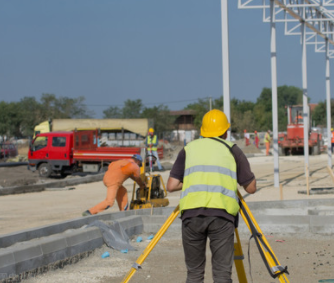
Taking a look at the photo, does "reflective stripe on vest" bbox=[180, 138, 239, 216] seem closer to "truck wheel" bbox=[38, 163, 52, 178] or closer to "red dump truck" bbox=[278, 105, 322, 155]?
"truck wheel" bbox=[38, 163, 52, 178]

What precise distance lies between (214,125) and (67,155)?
66.2 feet

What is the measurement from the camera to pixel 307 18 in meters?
21.0

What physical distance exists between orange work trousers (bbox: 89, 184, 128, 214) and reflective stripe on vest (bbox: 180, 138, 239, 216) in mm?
6430

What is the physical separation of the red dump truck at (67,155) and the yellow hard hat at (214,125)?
1954cm

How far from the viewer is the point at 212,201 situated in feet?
15.4

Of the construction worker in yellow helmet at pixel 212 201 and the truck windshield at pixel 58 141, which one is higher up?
the truck windshield at pixel 58 141

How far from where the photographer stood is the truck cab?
24.8 metres

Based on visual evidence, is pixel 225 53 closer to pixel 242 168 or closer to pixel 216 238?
pixel 242 168

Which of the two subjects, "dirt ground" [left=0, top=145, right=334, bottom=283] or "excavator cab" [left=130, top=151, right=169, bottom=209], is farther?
"excavator cab" [left=130, top=151, right=169, bottom=209]

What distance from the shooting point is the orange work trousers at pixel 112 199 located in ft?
36.4

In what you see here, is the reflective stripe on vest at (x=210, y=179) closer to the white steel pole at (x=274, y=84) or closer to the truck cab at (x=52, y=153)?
the white steel pole at (x=274, y=84)

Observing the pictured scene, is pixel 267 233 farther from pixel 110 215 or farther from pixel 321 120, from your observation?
pixel 321 120

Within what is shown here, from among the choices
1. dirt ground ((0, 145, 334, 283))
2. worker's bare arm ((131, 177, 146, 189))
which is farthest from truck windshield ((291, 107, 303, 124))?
worker's bare arm ((131, 177, 146, 189))

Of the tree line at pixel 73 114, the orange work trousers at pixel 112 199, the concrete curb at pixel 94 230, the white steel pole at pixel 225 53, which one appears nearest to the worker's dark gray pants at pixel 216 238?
the concrete curb at pixel 94 230
